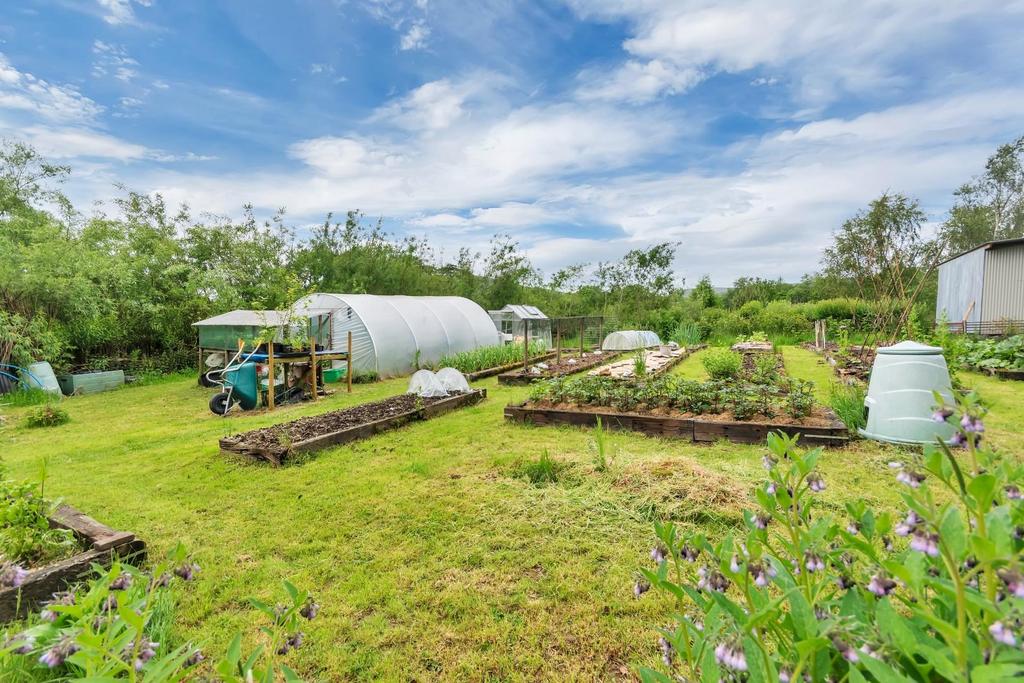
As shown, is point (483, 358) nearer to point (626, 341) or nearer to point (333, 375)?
point (333, 375)

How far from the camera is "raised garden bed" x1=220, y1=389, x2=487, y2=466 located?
4766 millimetres

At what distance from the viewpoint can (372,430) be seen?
18.7 ft

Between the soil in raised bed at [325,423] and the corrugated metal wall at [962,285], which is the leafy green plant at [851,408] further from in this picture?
the corrugated metal wall at [962,285]

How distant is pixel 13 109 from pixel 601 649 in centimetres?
1700

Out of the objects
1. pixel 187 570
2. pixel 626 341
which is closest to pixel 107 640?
pixel 187 570

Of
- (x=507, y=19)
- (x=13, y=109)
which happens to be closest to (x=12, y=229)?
(x=13, y=109)

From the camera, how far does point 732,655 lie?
29.9 inches

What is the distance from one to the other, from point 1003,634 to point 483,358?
35.5 ft

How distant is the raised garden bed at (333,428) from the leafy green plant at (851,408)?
16.8ft

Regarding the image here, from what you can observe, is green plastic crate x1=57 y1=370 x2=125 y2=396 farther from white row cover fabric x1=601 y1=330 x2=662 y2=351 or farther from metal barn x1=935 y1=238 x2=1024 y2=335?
metal barn x1=935 y1=238 x2=1024 y2=335

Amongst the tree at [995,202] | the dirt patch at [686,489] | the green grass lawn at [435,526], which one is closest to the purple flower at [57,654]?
the green grass lawn at [435,526]

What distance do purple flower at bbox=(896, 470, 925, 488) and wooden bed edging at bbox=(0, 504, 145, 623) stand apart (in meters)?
2.78

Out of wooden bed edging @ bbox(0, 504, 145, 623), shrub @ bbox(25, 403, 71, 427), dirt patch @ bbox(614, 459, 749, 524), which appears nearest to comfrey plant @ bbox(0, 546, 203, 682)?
wooden bed edging @ bbox(0, 504, 145, 623)

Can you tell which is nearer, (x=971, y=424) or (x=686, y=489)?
(x=971, y=424)
